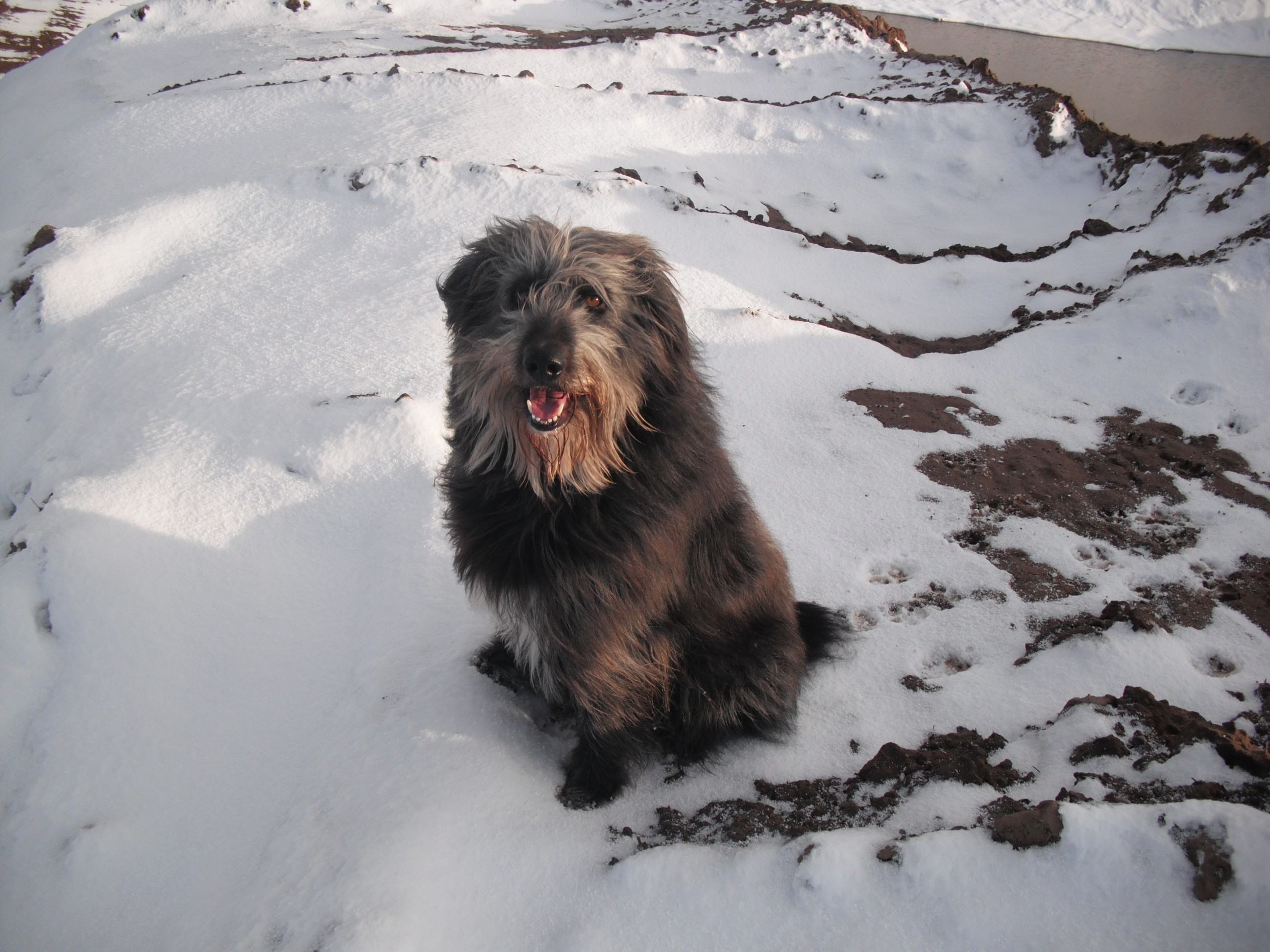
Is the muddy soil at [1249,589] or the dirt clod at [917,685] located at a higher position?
the muddy soil at [1249,589]

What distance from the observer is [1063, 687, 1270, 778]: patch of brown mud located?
6.11 feet

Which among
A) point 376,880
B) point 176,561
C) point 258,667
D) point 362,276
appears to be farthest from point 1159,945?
point 362,276

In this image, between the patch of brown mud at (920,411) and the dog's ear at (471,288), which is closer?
the dog's ear at (471,288)

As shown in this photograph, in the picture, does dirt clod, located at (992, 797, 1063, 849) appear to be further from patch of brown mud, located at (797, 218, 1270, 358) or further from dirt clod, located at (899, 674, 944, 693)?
patch of brown mud, located at (797, 218, 1270, 358)

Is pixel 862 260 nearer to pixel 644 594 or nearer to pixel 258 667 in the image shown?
pixel 644 594

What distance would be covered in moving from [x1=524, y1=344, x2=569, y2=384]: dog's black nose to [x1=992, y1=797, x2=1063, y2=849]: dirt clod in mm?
1597

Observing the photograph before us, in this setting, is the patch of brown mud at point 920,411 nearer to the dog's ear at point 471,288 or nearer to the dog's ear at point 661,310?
the dog's ear at point 661,310

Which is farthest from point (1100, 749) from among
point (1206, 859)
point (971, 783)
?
point (1206, 859)

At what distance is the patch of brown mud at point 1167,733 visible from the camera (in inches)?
73.3

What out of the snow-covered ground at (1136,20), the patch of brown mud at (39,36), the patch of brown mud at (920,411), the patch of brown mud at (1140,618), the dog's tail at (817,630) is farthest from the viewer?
the snow-covered ground at (1136,20)

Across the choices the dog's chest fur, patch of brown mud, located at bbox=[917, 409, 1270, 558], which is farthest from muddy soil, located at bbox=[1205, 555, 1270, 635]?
the dog's chest fur

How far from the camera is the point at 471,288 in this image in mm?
2227

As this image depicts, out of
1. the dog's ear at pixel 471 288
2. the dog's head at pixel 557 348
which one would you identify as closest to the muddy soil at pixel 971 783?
the dog's head at pixel 557 348

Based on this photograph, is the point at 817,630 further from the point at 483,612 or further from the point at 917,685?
the point at 483,612
